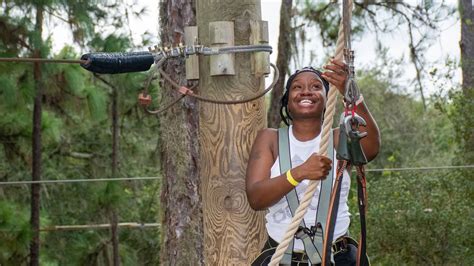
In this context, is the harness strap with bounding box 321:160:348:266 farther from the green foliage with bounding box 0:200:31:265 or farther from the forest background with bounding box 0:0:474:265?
the green foliage with bounding box 0:200:31:265

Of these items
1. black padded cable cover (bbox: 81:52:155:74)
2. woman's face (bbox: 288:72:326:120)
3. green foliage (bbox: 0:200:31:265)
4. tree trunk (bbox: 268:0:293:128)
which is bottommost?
green foliage (bbox: 0:200:31:265)

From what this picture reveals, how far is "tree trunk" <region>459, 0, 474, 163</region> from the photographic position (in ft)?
28.6

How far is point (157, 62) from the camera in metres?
3.43

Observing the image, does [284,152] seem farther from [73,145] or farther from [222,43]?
[73,145]

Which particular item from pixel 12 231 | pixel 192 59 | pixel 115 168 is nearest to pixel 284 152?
pixel 192 59

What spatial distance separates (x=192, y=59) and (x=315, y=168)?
0.65 meters

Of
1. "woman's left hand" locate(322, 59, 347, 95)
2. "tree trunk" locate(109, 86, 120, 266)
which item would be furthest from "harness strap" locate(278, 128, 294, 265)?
"tree trunk" locate(109, 86, 120, 266)

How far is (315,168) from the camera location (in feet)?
9.70

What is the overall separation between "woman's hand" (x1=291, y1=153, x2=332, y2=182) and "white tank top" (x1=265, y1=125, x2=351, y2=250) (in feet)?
0.63

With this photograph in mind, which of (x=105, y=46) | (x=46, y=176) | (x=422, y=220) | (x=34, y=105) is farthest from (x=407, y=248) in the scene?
(x=46, y=176)

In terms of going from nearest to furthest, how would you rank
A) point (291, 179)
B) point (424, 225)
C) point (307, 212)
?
1. point (291, 179)
2. point (307, 212)
3. point (424, 225)

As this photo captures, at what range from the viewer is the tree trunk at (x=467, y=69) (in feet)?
28.6

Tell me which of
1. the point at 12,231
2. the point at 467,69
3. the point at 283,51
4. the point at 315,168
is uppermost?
the point at 283,51

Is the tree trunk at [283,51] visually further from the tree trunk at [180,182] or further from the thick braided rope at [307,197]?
the thick braided rope at [307,197]
